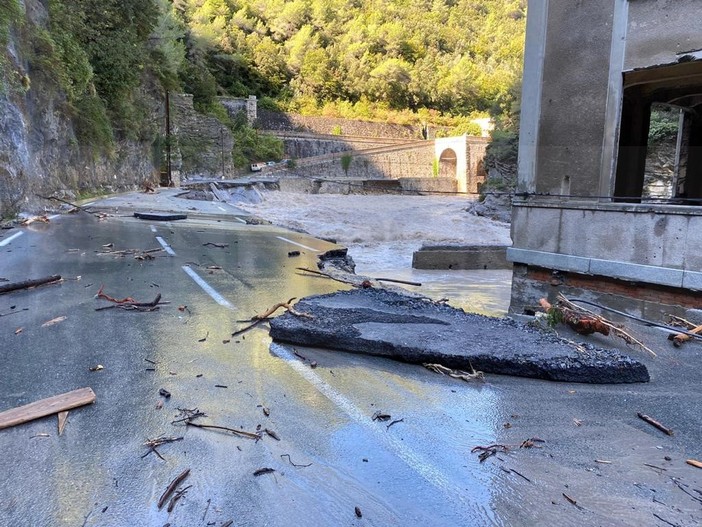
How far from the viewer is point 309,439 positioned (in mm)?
3168

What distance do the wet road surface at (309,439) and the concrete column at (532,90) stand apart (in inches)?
165

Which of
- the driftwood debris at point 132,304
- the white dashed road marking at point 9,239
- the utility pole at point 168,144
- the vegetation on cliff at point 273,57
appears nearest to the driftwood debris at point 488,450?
the driftwood debris at point 132,304

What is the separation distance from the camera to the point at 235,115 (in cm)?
5738

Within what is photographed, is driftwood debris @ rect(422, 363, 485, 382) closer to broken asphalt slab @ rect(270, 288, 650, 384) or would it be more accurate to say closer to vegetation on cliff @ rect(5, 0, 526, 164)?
broken asphalt slab @ rect(270, 288, 650, 384)

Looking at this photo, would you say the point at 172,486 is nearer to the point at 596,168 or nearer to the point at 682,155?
the point at 596,168

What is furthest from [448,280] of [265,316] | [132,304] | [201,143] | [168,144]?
[201,143]

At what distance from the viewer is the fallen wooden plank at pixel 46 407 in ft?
10.6

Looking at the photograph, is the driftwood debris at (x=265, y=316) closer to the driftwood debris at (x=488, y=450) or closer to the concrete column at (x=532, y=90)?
the driftwood debris at (x=488, y=450)

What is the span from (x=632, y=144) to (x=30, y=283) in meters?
10.8

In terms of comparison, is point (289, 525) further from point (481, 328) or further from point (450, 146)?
point (450, 146)

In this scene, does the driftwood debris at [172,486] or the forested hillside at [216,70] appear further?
the forested hillside at [216,70]

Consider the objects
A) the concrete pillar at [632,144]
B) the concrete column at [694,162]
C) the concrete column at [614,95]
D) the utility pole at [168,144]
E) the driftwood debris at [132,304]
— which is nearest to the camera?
the driftwood debris at [132,304]

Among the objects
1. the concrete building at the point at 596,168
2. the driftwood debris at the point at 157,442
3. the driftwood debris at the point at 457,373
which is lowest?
the driftwood debris at the point at 457,373

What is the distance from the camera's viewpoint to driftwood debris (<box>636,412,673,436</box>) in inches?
133
